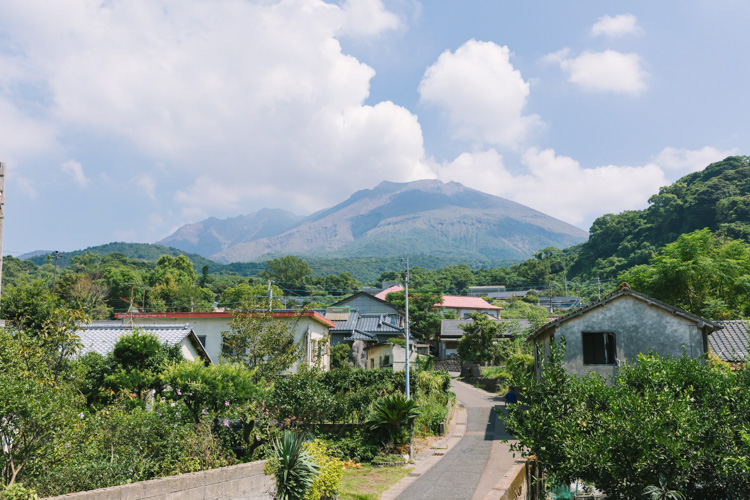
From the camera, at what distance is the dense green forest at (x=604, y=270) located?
114ft

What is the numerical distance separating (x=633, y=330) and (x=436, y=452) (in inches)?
370

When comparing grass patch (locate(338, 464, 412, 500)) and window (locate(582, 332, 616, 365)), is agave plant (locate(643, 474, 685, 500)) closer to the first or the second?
grass patch (locate(338, 464, 412, 500))

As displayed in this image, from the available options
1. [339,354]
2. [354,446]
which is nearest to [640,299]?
[354,446]

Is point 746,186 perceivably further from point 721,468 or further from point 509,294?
point 721,468

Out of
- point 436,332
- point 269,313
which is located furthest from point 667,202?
point 269,313

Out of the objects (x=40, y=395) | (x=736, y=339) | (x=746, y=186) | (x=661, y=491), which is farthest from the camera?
(x=746, y=186)

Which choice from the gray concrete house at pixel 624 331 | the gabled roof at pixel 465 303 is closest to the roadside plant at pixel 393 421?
the gray concrete house at pixel 624 331

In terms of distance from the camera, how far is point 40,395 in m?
8.73

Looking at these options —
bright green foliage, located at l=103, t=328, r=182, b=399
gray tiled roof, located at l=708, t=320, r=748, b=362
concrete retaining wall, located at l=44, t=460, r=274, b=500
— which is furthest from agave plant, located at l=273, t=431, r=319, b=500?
gray tiled roof, located at l=708, t=320, r=748, b=362

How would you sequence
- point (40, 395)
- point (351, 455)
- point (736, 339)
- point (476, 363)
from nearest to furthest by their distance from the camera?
point (40, 395) → point (351, 455) → point (736, 339) → point (476, 363)

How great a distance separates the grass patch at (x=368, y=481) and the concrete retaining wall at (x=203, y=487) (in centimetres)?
245

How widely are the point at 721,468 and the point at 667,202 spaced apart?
95609 mm

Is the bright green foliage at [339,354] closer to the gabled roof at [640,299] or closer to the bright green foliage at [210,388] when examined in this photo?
the gabled roof at [640,299]

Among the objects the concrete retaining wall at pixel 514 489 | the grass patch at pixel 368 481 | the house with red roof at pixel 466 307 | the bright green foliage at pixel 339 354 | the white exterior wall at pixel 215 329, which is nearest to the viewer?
the concrete retaining wall at pixel 514 489
